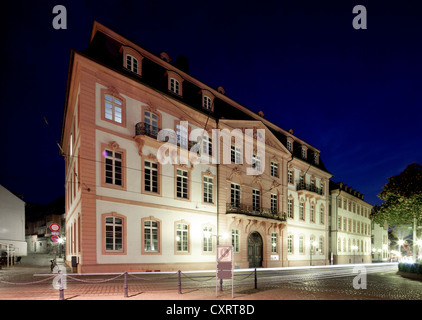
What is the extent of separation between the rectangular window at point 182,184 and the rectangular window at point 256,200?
8.87 metres

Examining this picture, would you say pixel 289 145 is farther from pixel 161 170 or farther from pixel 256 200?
pixel 161 170

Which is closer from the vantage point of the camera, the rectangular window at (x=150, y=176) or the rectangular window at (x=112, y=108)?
the rectangular window at (x=112, y=108)

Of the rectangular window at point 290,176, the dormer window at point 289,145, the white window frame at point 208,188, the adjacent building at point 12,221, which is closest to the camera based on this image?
the white window frame at point 208,188

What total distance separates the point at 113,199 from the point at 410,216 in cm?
2431

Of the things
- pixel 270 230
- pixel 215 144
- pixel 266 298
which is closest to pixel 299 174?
pixel 270 230

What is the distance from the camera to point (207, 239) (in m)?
23.8

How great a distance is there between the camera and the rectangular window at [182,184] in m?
22.2

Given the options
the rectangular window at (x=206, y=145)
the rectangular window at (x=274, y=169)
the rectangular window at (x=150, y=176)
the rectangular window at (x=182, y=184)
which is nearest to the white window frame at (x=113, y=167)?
the rectangular window at (x=150, y=176)

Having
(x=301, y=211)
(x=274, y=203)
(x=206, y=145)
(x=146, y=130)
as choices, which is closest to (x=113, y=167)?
(x=146, y=130)

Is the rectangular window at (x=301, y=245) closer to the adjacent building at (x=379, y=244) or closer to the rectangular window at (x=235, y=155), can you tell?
the rectangular window at (x=235, y=155)

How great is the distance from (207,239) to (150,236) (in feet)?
18.3

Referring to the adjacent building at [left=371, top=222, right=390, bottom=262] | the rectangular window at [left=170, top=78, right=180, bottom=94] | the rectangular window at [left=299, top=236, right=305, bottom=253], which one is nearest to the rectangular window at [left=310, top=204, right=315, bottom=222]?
the rectangular window at [left=299, top=236, right=305, bottom=253]

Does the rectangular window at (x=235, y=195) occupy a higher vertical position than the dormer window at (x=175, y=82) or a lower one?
lower

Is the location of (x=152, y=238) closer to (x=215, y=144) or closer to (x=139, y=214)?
(x=139, y=214)
